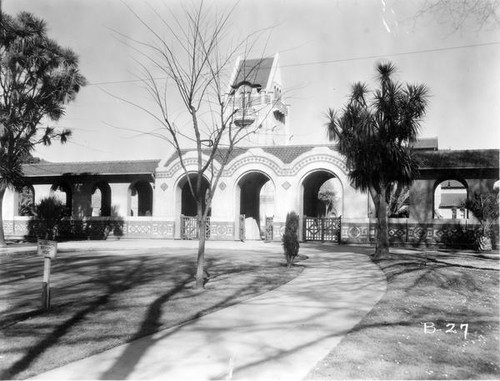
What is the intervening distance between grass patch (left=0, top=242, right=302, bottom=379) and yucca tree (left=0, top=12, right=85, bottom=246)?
26.6 feet

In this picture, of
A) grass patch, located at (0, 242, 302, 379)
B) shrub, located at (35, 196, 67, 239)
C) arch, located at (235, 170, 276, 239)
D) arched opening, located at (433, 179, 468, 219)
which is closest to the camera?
grass patch, located at (0, 242, 302, 379)

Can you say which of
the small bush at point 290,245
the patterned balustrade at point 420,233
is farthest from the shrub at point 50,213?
the small bush at point 290,245

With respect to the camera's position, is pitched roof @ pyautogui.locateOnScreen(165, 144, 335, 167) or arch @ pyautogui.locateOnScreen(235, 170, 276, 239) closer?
pitched roof @ pyautogui.locateOnScreen(165, 144, 335, 167)

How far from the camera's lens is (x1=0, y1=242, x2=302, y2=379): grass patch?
554 cm

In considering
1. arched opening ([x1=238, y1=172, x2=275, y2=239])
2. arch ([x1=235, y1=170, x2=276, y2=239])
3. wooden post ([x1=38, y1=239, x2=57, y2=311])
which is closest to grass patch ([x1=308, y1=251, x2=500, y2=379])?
wooden post ([x1=38, y1=239, x2=57, y2=311])

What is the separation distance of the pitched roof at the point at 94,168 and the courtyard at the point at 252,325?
16.7 meters

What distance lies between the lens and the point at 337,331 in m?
6.48

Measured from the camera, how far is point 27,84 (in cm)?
2139

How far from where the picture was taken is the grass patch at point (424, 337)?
5.02 m

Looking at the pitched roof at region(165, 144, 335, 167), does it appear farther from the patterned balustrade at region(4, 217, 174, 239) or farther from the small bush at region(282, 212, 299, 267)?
the small bush at region(282, 212, 299, 267)

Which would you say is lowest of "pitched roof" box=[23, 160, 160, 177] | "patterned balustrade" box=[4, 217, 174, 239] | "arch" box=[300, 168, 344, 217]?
"patterned balustrade" box=[4, 217, 174, 239]

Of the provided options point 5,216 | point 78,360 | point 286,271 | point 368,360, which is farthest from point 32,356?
point 5,216

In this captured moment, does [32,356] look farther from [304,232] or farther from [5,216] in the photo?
[5,216]

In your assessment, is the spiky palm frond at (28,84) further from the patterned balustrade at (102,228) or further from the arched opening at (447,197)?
the arched opening at (447,197)
